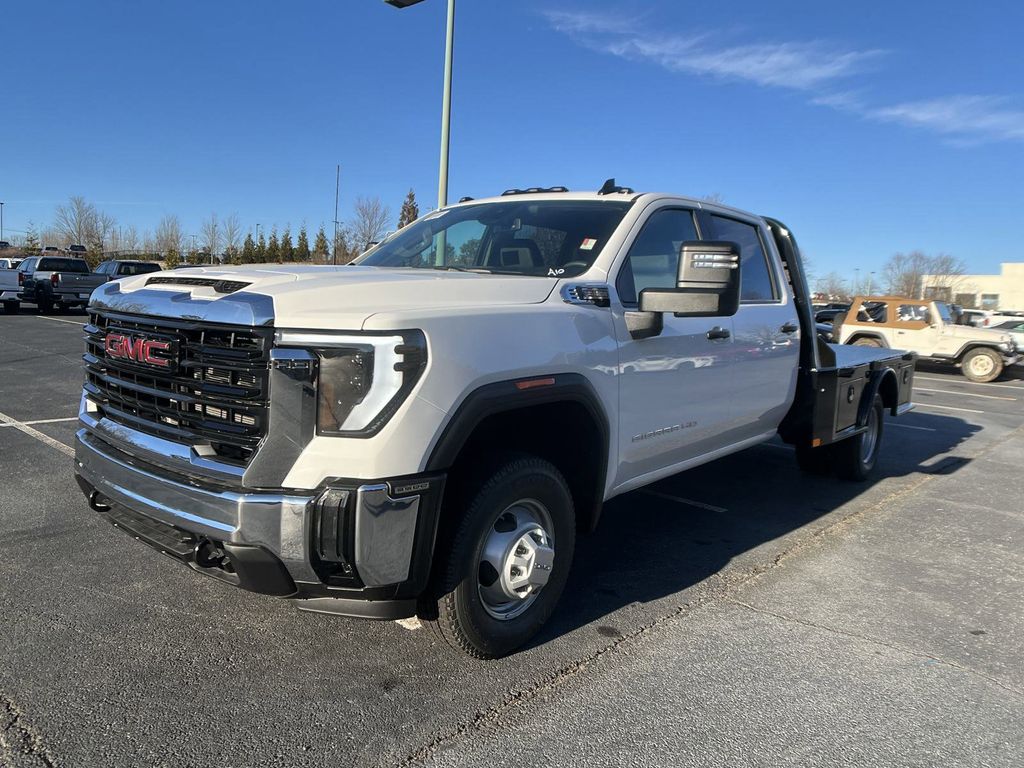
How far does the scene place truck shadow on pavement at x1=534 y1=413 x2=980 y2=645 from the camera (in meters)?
3.85

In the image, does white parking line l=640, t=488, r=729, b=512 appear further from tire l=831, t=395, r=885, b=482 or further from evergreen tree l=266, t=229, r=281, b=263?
evergreen tree l=266, t=229, r=281, b=263

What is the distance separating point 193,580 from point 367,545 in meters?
1.77

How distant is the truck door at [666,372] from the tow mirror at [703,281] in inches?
11.1

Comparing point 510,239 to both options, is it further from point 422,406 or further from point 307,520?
point 307,520

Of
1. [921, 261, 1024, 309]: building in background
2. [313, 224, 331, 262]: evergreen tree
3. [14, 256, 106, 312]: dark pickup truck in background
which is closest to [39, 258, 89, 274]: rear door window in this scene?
[14, 256, 106, 312]: dark pickup truck in background

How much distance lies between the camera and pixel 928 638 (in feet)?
11.6

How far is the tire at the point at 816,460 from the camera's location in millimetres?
6426

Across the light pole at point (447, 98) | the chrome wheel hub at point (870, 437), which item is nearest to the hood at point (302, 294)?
the chrome wheel hub at point (870, 437)

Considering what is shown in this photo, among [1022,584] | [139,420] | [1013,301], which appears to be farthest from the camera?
[1013,301]

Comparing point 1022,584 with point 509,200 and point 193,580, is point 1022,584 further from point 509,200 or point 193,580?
point 193,580

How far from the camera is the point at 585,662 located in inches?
122

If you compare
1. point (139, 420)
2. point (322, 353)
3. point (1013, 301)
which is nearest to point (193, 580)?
point (139, 420)

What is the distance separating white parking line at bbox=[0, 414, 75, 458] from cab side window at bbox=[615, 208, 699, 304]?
4.58m

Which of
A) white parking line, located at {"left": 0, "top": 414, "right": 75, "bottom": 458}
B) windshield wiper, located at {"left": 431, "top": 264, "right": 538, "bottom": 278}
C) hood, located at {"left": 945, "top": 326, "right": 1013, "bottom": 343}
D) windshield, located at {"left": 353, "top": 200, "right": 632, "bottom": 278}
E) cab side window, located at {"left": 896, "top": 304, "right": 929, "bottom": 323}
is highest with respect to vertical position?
windshield, located at {"left": 353, "top": 200, "right": 632, "bottom": 278}
